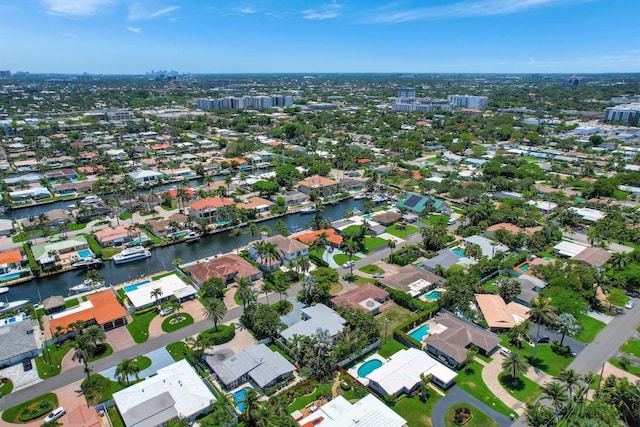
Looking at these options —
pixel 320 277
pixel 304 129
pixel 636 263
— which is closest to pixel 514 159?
pixel 636 263

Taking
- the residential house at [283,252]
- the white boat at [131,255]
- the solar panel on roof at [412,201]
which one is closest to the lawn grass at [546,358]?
the residential house at [283,252]

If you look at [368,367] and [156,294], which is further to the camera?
[156,294]

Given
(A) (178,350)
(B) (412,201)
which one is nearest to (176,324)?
(A) (178,350)

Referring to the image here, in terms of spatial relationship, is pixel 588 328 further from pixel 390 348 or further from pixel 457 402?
pixel 390 348

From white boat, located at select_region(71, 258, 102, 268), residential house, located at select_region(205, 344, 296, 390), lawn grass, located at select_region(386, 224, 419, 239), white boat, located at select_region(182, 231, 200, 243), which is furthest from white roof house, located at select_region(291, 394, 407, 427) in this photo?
white boat, located at select_region(71, 258, 102, 268)

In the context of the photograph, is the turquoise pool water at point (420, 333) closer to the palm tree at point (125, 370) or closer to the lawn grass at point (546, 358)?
the lawn grass at point (546, 358)

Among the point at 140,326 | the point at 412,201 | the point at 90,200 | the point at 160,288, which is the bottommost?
the point at 140,326
